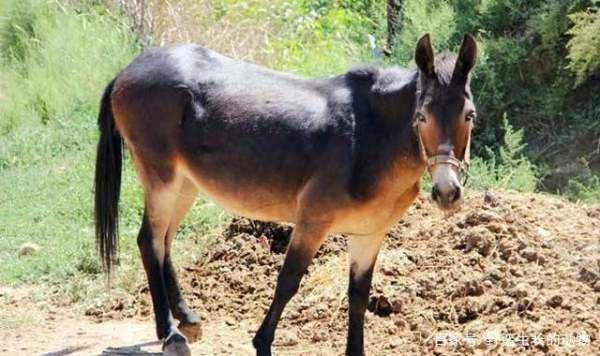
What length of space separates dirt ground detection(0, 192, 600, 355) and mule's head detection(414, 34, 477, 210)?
129 cm

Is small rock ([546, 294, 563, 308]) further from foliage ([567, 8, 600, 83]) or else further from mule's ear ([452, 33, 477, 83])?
foliage ([567, 8, 600, 83])

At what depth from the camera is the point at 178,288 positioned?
6848 millimetres

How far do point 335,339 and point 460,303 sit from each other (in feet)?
2.47

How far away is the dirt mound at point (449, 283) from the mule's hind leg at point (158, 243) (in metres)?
0.65

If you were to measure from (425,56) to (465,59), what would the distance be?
0.20 meters

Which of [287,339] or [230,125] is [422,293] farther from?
[230,125]

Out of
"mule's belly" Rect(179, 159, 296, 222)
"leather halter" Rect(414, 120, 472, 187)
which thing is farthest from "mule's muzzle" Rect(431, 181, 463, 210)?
"mule's belly" Rect(179, 159, 296, 222)

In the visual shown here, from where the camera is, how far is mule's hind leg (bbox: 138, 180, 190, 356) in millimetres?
6500

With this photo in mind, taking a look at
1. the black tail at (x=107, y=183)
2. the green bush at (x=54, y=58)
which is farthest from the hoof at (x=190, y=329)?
the green bush at (x=54, y=58)

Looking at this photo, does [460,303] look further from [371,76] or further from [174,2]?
[174,2]

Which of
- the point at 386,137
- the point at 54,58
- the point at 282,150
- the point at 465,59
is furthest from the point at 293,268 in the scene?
the point at 54,58

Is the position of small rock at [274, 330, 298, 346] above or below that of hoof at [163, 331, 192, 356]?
above

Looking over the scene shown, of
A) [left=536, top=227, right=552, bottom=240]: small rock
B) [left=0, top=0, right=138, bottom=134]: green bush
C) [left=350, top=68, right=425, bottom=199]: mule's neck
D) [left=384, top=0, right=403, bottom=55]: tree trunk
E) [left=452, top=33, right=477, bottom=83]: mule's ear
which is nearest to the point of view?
[left=452, top=33, right=477, bottom=83]: mule's ear

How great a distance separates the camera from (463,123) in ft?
17.5
